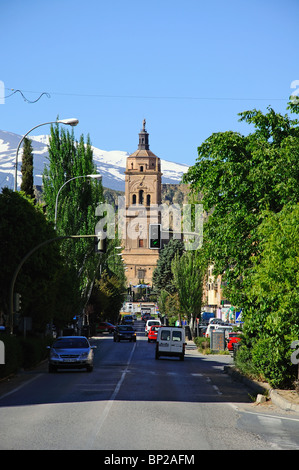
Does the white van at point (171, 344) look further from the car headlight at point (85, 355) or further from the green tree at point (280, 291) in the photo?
the green tree at point (280, 291)

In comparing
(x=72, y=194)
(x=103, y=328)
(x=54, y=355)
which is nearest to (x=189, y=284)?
(x=72, y=194)

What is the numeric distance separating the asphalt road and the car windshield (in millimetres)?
1910

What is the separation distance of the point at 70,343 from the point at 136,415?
626 inches

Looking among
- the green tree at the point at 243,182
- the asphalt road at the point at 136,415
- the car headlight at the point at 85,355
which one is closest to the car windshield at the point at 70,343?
the car headlight at the point at 85,355

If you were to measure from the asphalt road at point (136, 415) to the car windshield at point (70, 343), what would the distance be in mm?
1910

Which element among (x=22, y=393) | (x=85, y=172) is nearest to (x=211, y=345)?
(x=85, y=172)

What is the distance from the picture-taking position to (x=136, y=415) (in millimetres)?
16859

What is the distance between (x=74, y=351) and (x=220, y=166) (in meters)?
9.81

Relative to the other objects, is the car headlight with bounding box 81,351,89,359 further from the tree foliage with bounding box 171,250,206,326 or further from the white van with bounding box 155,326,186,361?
the tree foliage with bounding box 171,250,206,326

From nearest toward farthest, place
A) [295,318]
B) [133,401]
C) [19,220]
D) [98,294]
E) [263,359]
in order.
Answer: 1. [133,401]
2. [295,318]
3. [263,359]
4. [19,220]
5. [98,294]

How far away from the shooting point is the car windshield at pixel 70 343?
105 ft

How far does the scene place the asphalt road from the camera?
503 inches

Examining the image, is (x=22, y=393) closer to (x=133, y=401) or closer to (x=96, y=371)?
(x=133, y=401)
